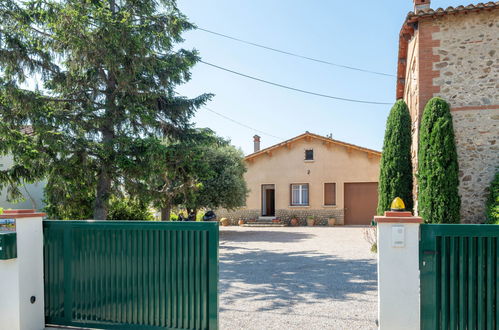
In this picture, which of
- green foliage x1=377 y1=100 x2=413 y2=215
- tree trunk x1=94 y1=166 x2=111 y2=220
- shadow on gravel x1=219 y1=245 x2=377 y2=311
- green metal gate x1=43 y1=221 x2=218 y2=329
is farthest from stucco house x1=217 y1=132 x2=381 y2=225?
green metal gate x1=43 y1=221 x2=218 y2=329

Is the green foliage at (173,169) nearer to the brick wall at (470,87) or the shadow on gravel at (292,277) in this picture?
the shadow on gravel at (292,277)

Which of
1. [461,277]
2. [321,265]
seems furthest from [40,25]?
[461,277]

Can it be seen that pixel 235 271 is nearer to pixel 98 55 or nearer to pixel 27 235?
pixel 27 235

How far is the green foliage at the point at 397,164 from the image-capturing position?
10.1 metres

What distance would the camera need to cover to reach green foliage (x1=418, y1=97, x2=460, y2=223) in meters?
8.30

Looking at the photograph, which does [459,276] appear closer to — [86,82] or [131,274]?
[131,274]

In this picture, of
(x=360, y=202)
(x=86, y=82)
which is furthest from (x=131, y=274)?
(x=360, y=202)

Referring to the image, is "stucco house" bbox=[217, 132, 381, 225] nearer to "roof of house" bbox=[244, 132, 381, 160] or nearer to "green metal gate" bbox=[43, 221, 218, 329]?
"roof of house" bbox=[244, 132, 381, 160]

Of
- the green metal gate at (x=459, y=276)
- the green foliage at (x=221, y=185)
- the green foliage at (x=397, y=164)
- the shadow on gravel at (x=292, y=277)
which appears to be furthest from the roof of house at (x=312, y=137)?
the green metal gate at (x=459, y=276)

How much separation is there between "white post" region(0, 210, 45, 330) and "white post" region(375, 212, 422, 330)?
3.84 metres

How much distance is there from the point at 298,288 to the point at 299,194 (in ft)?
50.7

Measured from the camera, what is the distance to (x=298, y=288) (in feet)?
21.0

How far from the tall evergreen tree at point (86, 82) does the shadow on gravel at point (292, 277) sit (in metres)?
4.02

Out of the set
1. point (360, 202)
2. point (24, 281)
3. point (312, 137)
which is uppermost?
point (312, 137)
